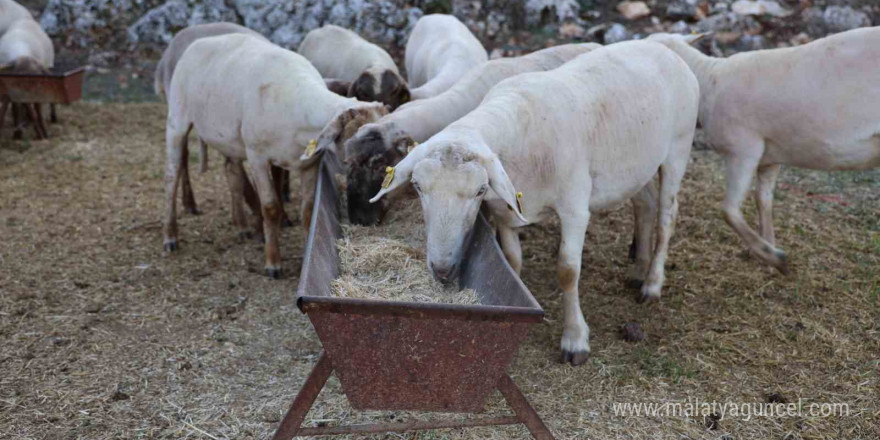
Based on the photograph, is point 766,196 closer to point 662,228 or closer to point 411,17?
point 662,228

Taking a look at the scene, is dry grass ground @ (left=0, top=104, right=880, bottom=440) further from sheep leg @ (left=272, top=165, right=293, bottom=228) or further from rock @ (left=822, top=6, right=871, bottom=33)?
rock @ (left=822, top=6, right=871, bottom=33)

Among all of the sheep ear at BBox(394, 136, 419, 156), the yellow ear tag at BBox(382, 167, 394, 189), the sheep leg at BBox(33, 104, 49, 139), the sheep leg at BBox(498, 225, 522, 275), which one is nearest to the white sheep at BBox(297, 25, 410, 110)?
the sheep ear at BBox(394, 136, 419, 156)

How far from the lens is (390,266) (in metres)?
4.28

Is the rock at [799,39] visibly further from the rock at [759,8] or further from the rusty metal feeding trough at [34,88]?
the rusty metal feeding trough at [34,88]

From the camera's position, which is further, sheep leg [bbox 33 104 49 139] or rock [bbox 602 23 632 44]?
rock [bbox 602 23 632 44]

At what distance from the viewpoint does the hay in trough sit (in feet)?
12.7

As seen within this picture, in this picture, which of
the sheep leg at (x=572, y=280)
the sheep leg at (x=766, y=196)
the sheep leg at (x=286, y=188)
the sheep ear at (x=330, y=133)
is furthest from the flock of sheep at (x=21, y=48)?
the sheep leg at (x=766, y=196)

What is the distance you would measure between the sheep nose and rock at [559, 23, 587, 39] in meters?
10.8

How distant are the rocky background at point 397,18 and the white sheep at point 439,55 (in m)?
4.85

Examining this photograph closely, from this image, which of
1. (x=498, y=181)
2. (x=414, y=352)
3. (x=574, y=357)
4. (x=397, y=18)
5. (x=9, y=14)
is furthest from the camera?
(x=397, y=18)

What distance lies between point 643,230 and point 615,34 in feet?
26.8

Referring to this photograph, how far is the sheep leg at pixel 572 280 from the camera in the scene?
441 cm

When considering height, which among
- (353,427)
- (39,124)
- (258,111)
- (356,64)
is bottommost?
(39,124)

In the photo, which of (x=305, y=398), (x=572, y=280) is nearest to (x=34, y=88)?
(x=572, y=280)
